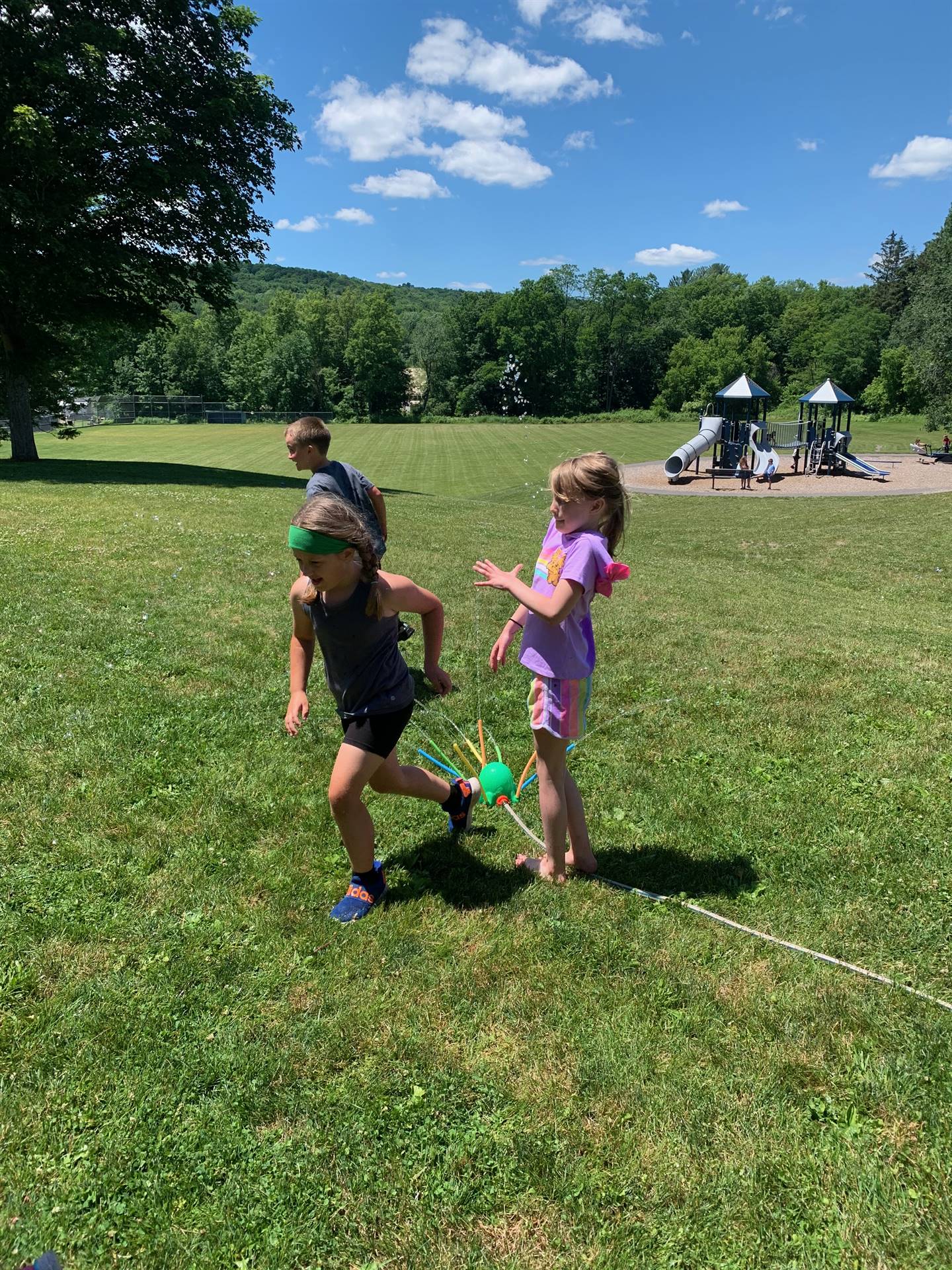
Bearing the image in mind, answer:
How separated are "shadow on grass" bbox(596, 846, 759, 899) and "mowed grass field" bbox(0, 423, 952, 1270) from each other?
0.02 metres

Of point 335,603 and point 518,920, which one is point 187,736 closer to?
point 335,603

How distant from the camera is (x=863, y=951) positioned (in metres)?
3.15

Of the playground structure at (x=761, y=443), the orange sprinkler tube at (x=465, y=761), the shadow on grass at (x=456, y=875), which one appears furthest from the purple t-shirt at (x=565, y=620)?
the playground structure at (x=761, y=443)

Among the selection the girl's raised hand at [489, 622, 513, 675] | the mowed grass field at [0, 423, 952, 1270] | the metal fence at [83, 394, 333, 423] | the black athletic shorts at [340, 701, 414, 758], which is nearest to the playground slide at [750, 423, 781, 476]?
the mowed grass field at [0, 423, 952, 1270]

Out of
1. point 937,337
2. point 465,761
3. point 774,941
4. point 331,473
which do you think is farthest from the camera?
point 937,337

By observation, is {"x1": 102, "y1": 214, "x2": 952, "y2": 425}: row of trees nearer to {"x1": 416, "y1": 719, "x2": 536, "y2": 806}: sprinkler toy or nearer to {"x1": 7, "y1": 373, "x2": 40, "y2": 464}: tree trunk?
{"x1": 7, "y1": 373, "x2": 40, "y2": 464}: tree trunk

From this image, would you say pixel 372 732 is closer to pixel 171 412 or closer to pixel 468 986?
pixel 468 986

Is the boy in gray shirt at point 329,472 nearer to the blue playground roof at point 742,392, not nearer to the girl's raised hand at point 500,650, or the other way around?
the girl's raised hand at point 500,650

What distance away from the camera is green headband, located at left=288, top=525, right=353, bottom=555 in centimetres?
280

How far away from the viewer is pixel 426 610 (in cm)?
331

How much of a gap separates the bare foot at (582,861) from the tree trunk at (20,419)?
2312cm

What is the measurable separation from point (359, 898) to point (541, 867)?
0.92m

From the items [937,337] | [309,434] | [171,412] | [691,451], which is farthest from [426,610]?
[171,412]

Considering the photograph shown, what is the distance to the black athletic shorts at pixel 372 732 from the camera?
3119 mm
